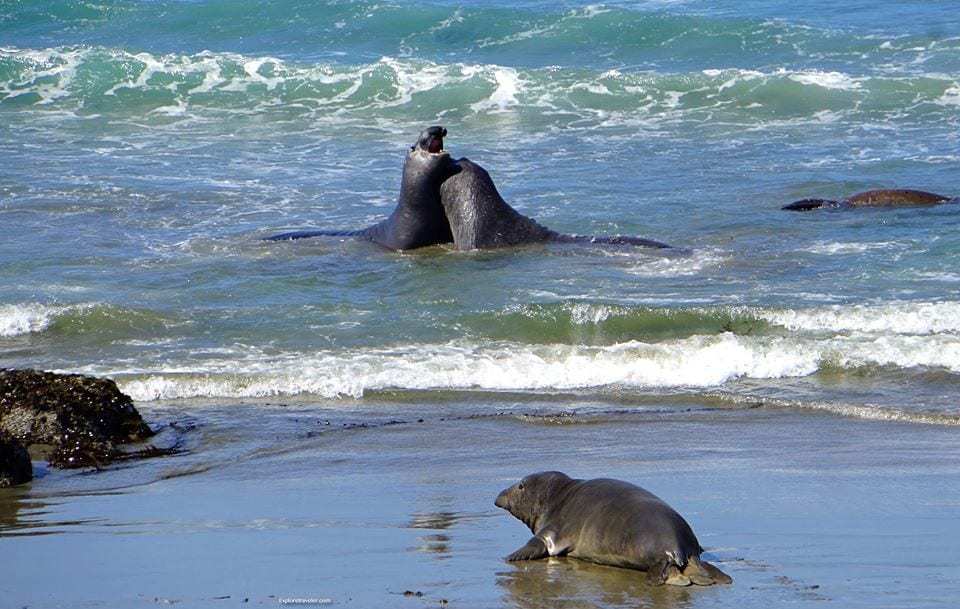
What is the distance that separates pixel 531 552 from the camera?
5.94 meters

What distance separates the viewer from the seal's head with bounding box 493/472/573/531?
6.39m

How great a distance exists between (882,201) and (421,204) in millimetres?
4987

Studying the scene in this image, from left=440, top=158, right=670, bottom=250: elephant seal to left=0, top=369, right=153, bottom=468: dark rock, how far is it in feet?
21.8

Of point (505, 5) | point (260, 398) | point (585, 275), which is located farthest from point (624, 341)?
point (505, 5)

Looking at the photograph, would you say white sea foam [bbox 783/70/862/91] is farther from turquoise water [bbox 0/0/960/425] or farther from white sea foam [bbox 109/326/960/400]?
white sea foam [bbox 109/326/960/400]

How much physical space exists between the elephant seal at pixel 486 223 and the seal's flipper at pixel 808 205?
2.30 m

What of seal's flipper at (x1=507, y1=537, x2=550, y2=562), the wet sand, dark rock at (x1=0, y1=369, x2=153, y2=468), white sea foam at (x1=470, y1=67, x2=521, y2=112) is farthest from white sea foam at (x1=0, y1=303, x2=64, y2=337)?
white sea foam at (x1=470, y1=67, x2=521, y2=112)

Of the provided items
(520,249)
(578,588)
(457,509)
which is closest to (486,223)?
(520,249)

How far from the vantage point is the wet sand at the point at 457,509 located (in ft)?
18.1

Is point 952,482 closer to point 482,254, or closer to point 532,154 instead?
point 482,254

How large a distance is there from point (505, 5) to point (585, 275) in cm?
2031

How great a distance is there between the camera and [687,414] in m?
9.90

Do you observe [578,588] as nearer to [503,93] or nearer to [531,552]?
[531,552]

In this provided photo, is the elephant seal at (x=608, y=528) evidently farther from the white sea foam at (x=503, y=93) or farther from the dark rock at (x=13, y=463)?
the white sea foam at (x=503, y=93)
